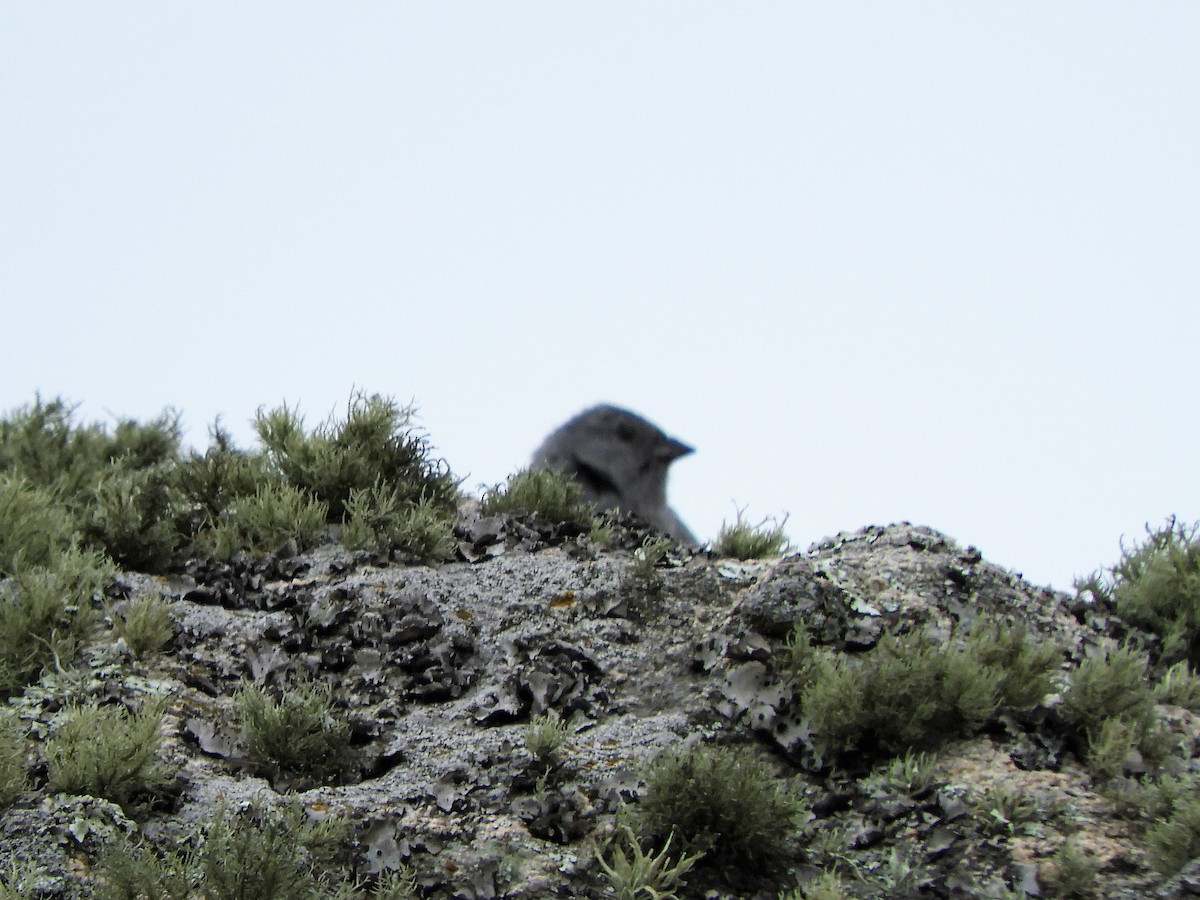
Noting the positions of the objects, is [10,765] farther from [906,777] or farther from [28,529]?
[906,777]

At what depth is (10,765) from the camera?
4078 millimetres

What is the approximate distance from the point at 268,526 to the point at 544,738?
8.39 feet

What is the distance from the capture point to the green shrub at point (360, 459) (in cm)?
682

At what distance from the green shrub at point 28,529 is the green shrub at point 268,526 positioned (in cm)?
65

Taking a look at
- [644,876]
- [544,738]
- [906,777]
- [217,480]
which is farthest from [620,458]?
[644,876]

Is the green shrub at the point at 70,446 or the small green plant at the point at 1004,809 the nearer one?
the small green plant at the point at 1004,809

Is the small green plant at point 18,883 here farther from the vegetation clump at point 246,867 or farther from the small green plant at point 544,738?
the small green plant at point 544,738

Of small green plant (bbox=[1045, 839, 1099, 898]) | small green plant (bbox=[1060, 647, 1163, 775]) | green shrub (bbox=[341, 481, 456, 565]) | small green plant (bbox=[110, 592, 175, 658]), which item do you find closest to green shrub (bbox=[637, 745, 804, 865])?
small green plant (bbox=[1045, 839, 1099, 898])

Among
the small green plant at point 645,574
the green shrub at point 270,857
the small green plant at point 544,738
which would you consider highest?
the small green plant at point 645,574

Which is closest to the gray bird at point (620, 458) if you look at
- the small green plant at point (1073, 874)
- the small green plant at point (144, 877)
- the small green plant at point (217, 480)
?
the small green plant at point (217, 480)

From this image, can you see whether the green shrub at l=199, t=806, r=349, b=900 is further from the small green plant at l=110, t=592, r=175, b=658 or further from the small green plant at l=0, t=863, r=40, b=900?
the small green plant at l=110, t=592, r=175, b=658

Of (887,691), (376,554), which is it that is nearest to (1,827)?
(376,554)

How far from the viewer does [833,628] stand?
513 cm

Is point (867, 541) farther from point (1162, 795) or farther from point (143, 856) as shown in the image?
point (143, 856)
